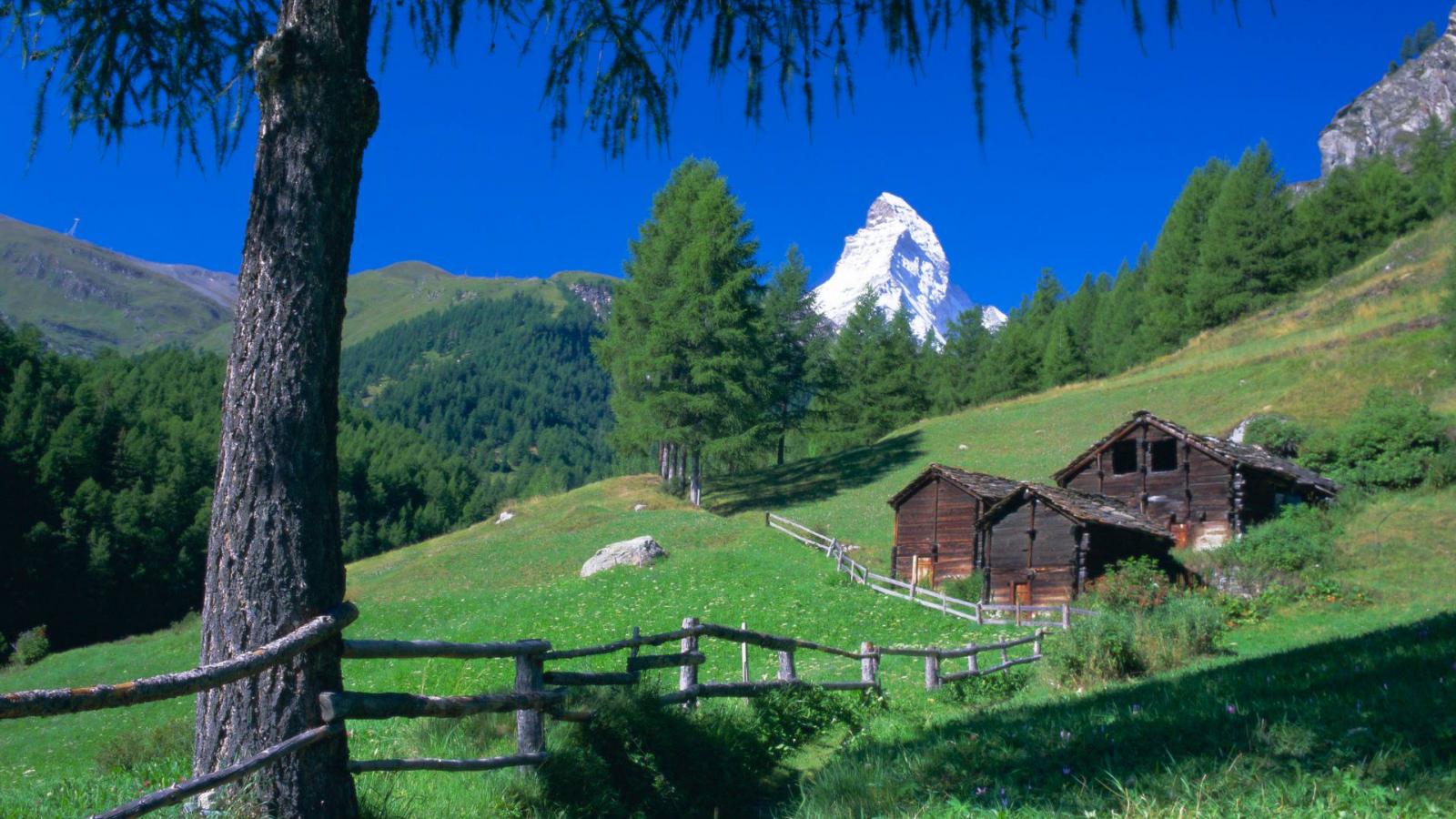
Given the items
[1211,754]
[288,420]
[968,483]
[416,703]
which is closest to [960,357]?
[968,483]

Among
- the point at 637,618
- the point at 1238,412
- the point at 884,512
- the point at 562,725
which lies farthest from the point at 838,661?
the point at 1238,412

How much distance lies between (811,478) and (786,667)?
146 ft

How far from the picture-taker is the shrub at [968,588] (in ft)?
101

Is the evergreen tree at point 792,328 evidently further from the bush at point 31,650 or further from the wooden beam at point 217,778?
A: the wooden beam at point 217,778

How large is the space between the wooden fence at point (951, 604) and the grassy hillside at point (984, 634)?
1.11 m

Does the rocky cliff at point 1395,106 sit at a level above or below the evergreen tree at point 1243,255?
above

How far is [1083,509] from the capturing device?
28953 millimetres

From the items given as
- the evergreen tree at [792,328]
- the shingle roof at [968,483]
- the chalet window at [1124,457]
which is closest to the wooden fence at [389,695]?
the shingle roof at [968,483]

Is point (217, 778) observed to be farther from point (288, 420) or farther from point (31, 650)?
point (31, 650)

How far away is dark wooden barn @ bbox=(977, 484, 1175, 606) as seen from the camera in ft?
94.6

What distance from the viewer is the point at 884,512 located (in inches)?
1754

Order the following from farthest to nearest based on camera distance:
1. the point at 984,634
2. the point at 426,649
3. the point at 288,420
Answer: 1. the point at 984,634
2. the point at 426,649
3. the point at 288,420

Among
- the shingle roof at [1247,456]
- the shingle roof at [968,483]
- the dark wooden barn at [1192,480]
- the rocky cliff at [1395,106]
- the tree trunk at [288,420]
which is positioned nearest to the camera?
the tree trunk at [288,420]

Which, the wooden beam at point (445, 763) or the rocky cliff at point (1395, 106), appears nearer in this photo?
the wooden beam at point (445, 763)
